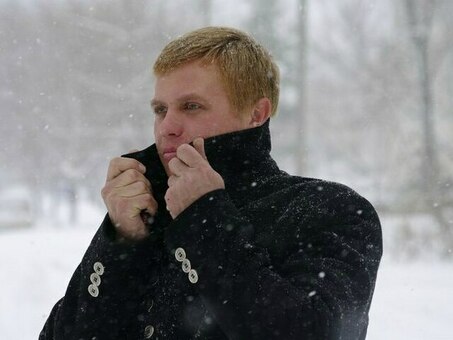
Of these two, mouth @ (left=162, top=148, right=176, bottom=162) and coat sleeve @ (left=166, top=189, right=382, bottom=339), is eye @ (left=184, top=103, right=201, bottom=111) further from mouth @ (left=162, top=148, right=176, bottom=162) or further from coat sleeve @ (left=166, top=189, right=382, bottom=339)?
coat sleeve @ (left=166, top=189, right=382, bottom=339)

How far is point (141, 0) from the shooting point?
1095 cm

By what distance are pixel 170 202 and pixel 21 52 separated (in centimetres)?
1031

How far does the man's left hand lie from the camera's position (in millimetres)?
1233

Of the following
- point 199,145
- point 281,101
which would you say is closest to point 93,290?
point 199,145

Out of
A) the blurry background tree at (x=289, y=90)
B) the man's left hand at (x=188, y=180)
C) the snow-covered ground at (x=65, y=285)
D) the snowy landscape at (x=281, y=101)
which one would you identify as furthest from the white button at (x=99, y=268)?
the blurry background tree at (x=289, y=90)

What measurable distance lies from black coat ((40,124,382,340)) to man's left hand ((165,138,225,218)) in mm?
18

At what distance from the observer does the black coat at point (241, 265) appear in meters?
1.14

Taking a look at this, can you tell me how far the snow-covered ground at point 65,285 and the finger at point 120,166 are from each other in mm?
3909

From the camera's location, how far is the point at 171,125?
1.41 m

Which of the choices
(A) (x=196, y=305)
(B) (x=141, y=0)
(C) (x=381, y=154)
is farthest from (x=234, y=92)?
(B) (x=141, y=0)

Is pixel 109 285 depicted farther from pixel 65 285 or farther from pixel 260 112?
pixel 65 285

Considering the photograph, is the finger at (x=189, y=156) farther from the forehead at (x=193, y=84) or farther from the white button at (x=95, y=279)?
the white button at (x=95, y=279)

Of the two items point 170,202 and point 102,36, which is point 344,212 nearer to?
point 170,202

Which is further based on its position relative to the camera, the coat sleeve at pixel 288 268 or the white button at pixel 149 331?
the white button at pixel 149 331
